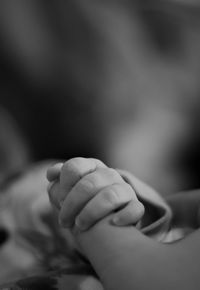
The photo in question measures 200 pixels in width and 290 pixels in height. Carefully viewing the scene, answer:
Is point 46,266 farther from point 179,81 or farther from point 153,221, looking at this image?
point 179,81

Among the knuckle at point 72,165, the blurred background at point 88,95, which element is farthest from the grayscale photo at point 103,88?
the knuckle at point 72,165

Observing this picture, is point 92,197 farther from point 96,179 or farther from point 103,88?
point 103,88

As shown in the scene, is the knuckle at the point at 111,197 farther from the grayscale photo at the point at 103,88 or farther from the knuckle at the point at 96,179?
the grayscale photo at the point at 103,88

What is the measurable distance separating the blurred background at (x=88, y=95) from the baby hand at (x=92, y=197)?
1.13ft

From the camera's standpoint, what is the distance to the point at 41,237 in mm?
590

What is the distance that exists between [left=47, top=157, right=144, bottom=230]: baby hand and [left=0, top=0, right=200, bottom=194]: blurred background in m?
0.34

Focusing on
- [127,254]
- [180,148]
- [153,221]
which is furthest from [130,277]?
[180,148]

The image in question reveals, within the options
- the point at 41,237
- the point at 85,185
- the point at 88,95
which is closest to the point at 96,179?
the point at 85,185

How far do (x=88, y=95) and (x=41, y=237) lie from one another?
10.3 inches

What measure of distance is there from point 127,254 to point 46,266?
16 centimetres

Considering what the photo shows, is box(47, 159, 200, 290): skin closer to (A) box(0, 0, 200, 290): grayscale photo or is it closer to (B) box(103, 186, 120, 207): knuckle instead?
(B) box(103, 186, 120, 207): knuckle

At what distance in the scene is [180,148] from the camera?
775 millimetres

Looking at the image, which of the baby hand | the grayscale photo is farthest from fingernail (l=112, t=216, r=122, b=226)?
the grayscale photo

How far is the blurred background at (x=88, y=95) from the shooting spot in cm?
78
